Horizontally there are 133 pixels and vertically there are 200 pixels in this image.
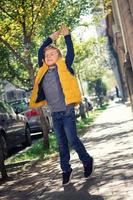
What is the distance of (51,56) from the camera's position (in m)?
7.16

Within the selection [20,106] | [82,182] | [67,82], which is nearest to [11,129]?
[82,182]

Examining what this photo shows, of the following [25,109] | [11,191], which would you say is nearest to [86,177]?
[11,191]

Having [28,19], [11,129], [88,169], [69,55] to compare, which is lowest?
[88,169]

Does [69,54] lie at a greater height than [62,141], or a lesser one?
greater

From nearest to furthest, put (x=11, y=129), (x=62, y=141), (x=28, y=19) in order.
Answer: (x=62, y=141), (x=11, y=129), (x=28, y=19)

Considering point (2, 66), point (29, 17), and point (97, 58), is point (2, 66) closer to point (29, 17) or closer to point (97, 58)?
point (29, 17)

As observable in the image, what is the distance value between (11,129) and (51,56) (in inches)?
276

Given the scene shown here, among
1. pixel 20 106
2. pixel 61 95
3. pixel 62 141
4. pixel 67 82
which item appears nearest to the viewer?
pixel 67 82

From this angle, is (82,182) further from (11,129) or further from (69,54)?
(11,129)

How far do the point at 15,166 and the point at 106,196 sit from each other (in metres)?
5.41

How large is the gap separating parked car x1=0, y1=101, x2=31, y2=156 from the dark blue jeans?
4824 millimetres

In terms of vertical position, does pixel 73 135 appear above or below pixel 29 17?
below

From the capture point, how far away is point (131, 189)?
6.06 m

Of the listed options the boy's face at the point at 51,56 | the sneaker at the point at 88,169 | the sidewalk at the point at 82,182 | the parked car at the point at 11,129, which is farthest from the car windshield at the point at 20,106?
the boy's face at the point at 51,56
